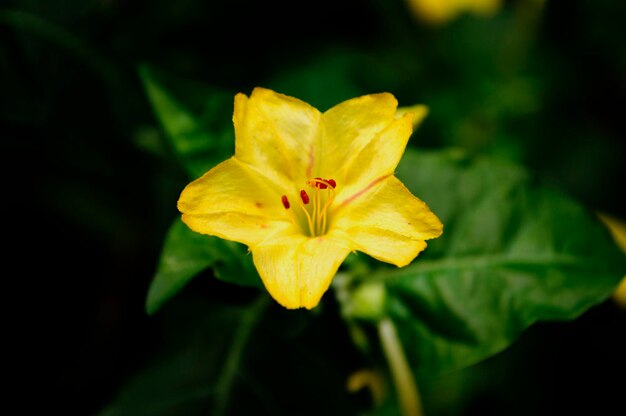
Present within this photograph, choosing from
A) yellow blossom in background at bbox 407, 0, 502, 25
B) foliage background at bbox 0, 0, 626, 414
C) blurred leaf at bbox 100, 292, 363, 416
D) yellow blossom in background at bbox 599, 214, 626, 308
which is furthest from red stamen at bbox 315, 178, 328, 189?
yellow blossom in background at bbox 407, 0, 502, 25

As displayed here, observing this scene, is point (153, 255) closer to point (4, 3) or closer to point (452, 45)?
point (4, 3)

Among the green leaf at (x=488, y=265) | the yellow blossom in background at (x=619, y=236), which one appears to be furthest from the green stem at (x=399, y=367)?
the yellow blossom in background at (x=619, y=236)

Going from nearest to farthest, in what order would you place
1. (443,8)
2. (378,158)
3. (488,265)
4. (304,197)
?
(378,158) → (304,197) → (488,265) → (443,8)

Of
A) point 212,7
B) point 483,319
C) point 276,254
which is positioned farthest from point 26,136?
point 483,319

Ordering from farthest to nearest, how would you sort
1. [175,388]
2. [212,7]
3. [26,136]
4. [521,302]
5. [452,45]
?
[452,45], [212,7], [26,136], [175,388], [521,302]

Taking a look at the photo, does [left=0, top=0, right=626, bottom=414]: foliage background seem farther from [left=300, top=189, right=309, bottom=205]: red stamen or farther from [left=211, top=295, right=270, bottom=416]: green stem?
[left=300, top=189, right=309, bottom=205]: red stamen

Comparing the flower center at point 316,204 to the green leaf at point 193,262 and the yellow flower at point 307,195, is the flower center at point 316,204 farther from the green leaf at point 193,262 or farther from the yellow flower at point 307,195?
the green leaf at point 193,262

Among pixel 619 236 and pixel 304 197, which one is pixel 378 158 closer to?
pixel 304 197

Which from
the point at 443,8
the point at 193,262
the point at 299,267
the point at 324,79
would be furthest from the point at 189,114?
the point at 443,8
